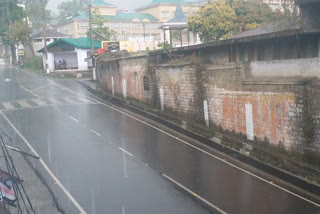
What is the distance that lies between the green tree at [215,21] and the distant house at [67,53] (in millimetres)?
17350

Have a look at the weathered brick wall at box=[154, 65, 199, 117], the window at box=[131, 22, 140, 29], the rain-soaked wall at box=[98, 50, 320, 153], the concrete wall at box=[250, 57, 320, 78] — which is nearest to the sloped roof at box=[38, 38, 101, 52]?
the window at box=[131, 22, 140, 29]

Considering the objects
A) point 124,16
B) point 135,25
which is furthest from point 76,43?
point 135,25

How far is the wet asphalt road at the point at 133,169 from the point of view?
11.1 metres

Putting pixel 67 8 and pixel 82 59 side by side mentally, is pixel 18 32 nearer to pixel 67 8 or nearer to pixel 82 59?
pixel 82 59

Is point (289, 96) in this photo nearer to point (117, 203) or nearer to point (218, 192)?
point (218, 192)

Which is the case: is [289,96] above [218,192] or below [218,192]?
above

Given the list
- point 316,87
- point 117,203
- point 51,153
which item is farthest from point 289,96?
point 51,153

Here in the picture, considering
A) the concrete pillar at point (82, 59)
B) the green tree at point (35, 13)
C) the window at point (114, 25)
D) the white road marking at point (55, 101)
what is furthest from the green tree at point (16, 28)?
the green tree at point (35, 13)

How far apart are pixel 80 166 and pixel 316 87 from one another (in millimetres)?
9472

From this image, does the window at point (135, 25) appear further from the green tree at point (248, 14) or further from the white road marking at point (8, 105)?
the white road marking at point (8, 105)

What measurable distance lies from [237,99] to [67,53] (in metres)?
45.0

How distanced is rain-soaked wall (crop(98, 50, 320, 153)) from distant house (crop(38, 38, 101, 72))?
2817 centimetres

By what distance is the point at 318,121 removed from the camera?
12.6 metres

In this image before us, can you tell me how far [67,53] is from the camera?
187 feet
